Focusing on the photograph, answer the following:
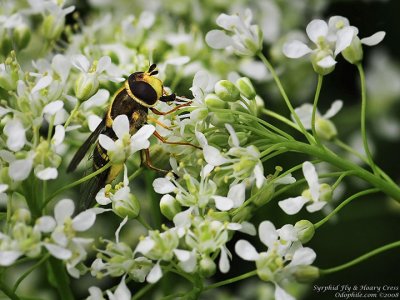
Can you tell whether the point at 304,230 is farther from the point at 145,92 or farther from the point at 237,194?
the point at 145,92

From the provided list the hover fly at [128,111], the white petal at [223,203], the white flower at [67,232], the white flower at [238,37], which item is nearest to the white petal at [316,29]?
the white flower at [238,37]

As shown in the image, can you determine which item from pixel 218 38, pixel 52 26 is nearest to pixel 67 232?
pixel 218 38

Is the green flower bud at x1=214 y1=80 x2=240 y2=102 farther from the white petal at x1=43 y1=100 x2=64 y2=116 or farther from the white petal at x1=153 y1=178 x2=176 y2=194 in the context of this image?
the white petal at x1=43 y1=100 x2=64 y2=116

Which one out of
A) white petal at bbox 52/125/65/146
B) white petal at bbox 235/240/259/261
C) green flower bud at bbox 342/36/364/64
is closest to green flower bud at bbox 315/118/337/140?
green flower bud at bbox 342/36/364/64

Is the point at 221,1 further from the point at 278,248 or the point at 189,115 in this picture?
the point at 278,248

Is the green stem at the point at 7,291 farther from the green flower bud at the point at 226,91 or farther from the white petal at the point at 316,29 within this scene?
the white petal at the point at 316,29

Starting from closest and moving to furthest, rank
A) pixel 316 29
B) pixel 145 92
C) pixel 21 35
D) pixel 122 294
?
pixel 122 294
pixel 316 29
pixel 145 92
pixel 21 35
